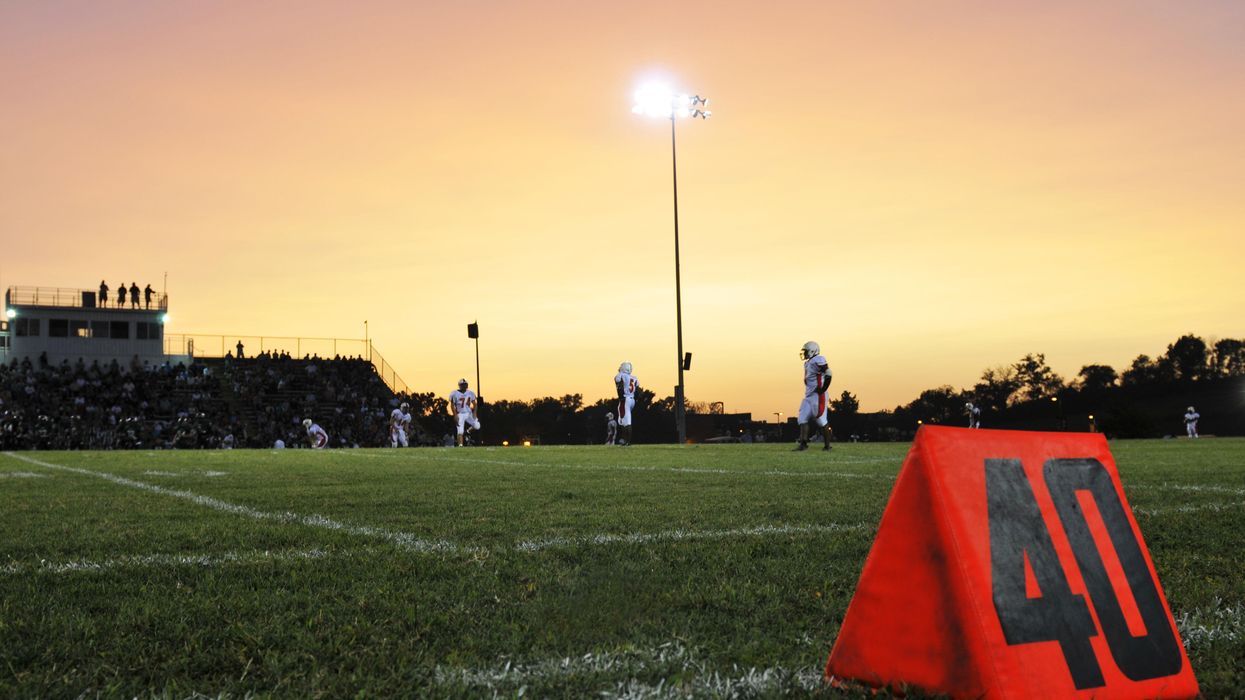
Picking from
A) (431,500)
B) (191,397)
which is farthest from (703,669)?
(191,397)

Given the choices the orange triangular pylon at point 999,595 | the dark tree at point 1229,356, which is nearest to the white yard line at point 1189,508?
the orange triangular pylon at point 999,595

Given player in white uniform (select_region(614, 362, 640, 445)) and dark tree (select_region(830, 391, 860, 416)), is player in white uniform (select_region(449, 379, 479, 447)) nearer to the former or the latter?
player in white uniform (select_region(614, 362, 640, 445))

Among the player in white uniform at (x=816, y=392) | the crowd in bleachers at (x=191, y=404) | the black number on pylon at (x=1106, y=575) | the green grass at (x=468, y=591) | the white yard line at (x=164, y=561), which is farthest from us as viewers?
the crowd in bleachers at (x=191, y=404)

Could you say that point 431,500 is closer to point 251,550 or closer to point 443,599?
point 251,550

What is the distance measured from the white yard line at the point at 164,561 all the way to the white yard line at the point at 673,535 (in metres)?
0.90

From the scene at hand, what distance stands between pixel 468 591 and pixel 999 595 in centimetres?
184

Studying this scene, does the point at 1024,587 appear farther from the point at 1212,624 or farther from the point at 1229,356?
the point at 1229,356

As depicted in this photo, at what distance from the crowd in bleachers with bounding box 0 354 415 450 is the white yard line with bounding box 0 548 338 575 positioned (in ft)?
124

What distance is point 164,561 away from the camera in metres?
4.25

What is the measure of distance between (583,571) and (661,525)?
164 cm

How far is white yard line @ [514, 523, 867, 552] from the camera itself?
185 inches

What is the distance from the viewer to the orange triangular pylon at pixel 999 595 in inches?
88.4

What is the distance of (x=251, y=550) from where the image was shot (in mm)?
4602

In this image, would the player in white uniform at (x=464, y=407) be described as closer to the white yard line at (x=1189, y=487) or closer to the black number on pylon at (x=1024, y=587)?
the white yard line at (x=1189, y=487)
